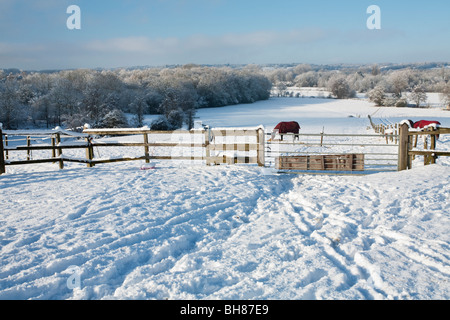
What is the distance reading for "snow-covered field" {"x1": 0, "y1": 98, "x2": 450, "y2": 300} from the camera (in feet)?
12.1

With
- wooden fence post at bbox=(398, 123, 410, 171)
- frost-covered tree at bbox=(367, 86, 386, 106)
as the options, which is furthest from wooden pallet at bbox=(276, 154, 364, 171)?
frost-covered tree at bbox=(367, 86, 386, 106)

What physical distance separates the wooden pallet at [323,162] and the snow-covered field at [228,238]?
68 centimetres

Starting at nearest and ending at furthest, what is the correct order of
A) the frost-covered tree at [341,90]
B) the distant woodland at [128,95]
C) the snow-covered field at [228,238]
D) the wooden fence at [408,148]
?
the snow-covered field at [228,238] → the wooden fence at [408,148] → the distant woodland at [128,95] → the frost-covered tree at [341,90]

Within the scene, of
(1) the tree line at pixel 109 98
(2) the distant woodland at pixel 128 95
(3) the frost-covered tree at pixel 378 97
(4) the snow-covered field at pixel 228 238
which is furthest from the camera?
Result: (3) the frost-covered tree at pixel 378 97

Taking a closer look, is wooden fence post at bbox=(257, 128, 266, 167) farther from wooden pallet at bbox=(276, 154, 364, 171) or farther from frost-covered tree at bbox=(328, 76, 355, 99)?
frost-covered tree at bbox=(328, 76, 355, 99)

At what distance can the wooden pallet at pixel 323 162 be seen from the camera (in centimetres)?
882

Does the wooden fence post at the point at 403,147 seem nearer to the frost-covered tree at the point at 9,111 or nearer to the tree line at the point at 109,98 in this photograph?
the tree line at the point at 109,98

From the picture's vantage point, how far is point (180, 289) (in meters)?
3.66

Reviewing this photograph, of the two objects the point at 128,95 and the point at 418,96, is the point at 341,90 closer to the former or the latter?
the point at 418,96

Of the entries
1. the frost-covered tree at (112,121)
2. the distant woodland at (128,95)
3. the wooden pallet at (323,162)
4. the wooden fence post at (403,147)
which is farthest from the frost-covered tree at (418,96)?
the wooden pallet at (323,162)

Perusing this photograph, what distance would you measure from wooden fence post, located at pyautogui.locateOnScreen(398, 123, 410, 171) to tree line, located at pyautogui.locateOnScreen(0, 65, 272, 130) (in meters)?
37.4

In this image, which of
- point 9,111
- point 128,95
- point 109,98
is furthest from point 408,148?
point 128,95
